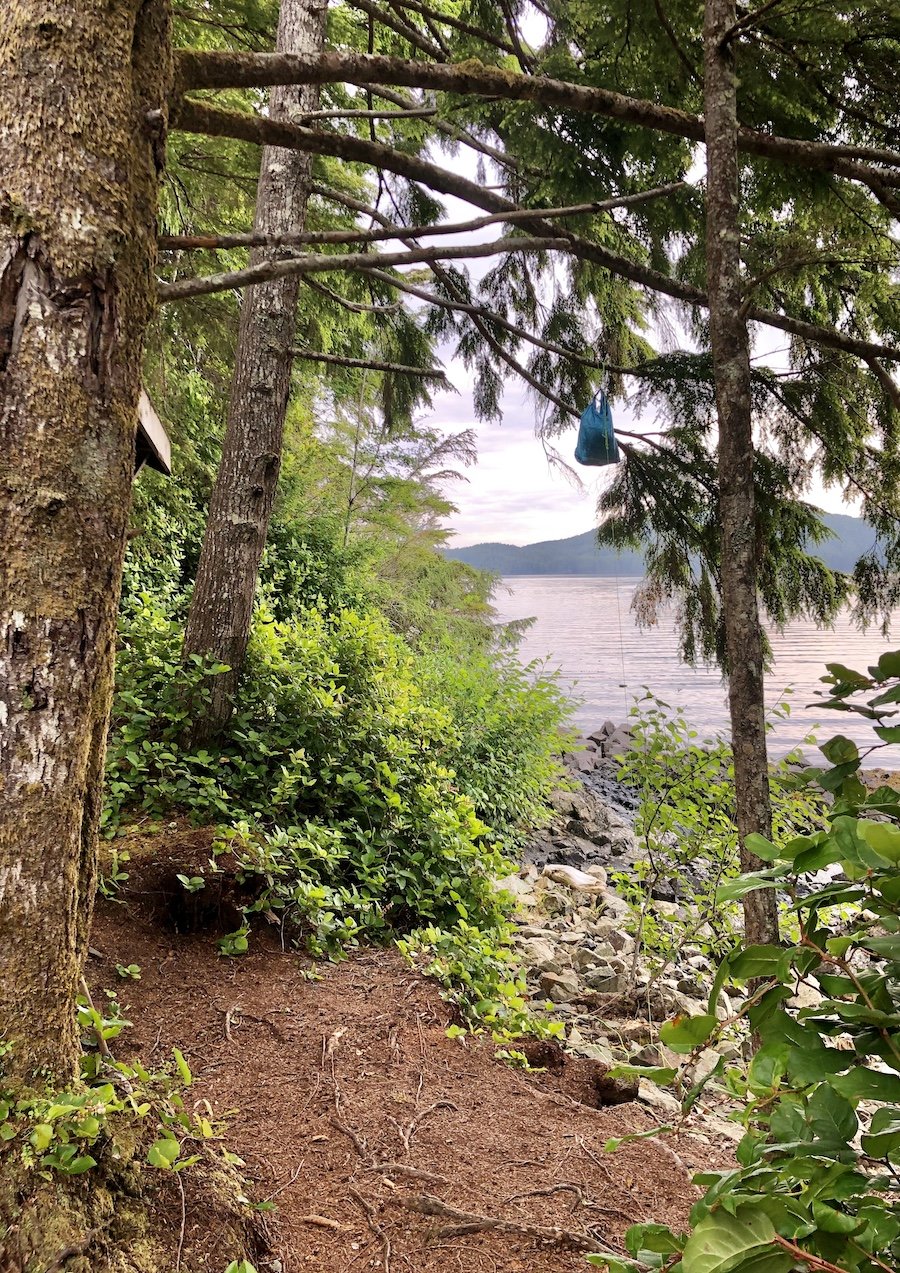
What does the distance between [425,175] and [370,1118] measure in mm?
3025

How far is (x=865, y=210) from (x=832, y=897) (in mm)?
3917

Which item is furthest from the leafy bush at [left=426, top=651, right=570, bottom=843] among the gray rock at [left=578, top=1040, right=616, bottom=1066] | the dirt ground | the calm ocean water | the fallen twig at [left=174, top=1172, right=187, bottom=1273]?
the fallen twig at [left=174, top=1172, right=187, bottom=1273]

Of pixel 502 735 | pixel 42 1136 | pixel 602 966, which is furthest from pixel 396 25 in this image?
pixel 602 966

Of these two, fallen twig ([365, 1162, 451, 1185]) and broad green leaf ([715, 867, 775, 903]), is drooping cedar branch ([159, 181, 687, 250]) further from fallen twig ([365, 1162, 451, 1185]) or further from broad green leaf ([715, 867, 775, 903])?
fallen twig ([365, 1162, 451, 1185])

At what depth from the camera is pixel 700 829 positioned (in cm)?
398

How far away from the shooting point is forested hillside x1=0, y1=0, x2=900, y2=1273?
1168 millimetres

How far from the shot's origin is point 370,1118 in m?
2.04

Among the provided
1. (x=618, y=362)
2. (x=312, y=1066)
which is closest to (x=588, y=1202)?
(x=312, y=1066)

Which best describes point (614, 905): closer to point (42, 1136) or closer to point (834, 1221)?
point (42, 1136)

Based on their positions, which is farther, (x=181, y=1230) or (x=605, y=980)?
(x=605, y=980)

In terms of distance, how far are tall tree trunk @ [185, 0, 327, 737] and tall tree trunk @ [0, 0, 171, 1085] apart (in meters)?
2.46

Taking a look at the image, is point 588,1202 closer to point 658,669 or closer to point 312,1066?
point 312,1066

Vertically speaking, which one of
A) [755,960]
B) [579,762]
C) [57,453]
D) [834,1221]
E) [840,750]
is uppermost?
[57,453]

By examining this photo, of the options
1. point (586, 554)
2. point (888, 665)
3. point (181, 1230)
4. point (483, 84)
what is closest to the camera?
point (888, 665)
